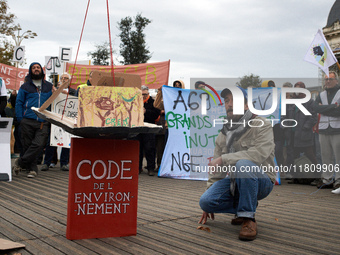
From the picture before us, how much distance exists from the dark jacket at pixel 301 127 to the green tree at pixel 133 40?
23.8m

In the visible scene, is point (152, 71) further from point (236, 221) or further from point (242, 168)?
point (242, 168)

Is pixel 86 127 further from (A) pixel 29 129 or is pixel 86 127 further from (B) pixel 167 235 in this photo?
(A) pixel 29 129

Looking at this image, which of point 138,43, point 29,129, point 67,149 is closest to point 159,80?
point 67,149

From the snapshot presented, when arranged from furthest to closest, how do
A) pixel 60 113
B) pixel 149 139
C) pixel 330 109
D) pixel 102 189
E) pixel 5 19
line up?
1. pixel 5 19
2. pixel 60 113
3. pixel 149 139
4. pixel 330 109
5. pixel 102 189

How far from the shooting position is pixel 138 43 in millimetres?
31031

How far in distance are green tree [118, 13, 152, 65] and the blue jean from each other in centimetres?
2788

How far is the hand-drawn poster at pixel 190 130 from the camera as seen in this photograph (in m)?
8.10

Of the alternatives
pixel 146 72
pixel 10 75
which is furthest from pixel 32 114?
pixel 10 75

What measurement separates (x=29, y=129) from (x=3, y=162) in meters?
0.95

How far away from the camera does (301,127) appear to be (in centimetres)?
798

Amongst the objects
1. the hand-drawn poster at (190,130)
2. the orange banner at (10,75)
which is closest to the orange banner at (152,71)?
the orange banner at (10,75)

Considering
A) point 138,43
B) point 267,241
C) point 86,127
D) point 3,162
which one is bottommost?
point 267,241

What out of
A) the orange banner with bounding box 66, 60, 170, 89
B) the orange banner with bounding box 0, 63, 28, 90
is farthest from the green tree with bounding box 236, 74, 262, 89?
the orange banner with bounding box 0, 63, 28, 90

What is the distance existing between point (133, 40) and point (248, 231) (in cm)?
2885
